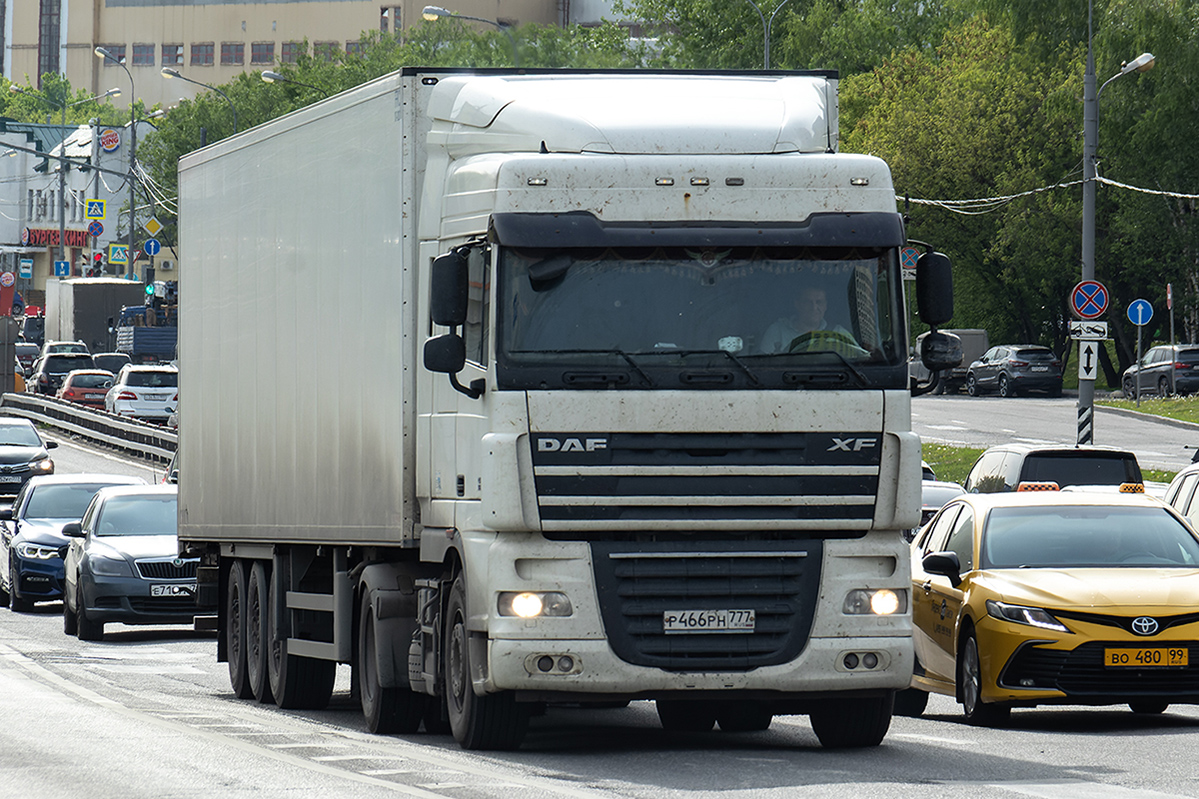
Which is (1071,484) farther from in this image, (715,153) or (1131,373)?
(1131,373)

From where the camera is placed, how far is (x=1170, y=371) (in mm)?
54656

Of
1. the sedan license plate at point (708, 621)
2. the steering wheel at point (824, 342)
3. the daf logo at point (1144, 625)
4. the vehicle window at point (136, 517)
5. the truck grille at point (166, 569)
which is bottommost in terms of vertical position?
the truck grille at point (166, 569)

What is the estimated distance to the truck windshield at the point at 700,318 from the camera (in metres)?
10.5

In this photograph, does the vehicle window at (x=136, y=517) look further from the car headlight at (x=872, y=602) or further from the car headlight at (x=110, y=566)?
the car headlight at (x=872, y=602)

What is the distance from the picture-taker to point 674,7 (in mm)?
87750

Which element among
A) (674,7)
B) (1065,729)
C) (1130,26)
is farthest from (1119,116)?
(1065,729)

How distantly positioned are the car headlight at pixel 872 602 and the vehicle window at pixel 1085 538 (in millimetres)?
3111

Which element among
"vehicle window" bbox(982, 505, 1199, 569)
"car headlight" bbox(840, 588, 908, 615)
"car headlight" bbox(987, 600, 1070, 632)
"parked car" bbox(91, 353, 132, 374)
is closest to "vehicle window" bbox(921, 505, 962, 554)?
"vehicle window" bbox(982, 505, 1199, 569)

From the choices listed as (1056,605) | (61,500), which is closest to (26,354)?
(61,500)

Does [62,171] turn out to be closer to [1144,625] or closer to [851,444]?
[1144,625]

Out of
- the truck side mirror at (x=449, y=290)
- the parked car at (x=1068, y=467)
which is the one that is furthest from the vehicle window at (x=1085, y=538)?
the parked car at (x=1068, y=467)

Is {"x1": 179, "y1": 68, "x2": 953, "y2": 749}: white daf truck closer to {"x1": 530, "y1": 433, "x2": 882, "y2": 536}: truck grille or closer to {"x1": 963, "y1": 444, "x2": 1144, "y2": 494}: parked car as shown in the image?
{"x1": 530, "y1": 433, "x2": 882, "y2": 536}: truck grille

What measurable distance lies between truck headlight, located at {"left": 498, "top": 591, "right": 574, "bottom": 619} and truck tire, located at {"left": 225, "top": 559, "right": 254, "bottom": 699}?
5604mm

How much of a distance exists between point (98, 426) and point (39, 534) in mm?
29983
